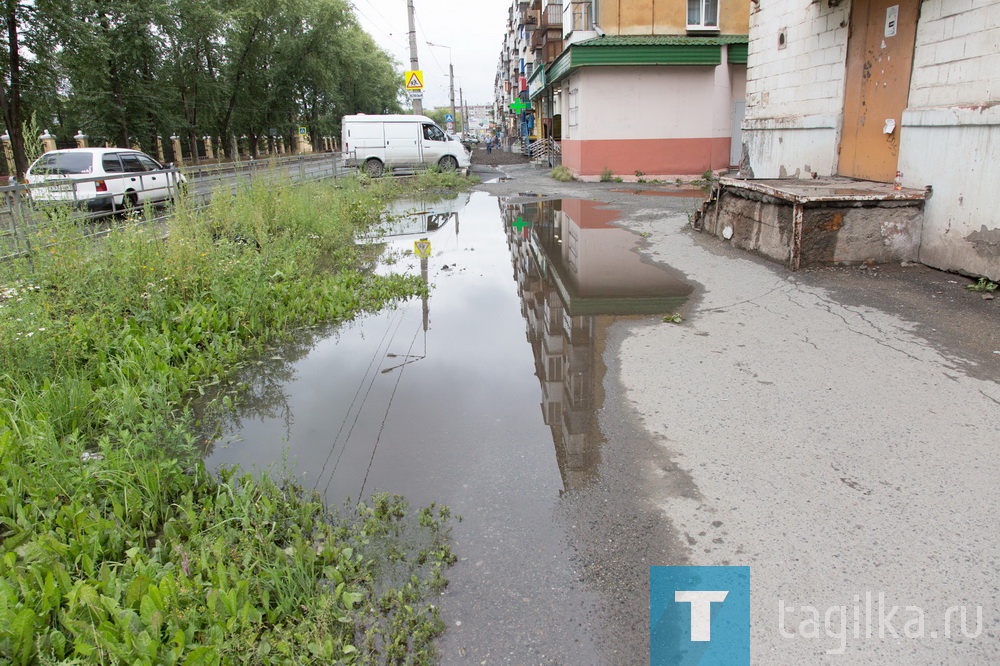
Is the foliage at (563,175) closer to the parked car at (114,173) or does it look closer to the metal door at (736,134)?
the metal door at (736,134)

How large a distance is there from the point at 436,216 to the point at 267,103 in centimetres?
3729

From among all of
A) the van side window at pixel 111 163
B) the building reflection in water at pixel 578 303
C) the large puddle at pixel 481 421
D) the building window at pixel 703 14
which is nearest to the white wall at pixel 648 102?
the building window at pixel 703 14

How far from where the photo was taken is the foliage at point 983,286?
6.88 metres

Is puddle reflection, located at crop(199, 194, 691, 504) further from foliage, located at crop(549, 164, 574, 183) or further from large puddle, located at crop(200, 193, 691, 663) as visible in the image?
foliage, located at crop(549, 164, 574, 183)

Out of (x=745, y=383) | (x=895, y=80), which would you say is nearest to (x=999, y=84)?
(x=895, y=80)

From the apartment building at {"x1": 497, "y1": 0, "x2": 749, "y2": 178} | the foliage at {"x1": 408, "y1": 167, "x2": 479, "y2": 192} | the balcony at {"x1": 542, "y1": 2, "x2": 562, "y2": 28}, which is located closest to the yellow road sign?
the foliage at {"x1": 408, "y1": 167, "x2": 479, "y2": 192}

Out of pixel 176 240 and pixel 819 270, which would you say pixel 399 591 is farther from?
pixel 819 270

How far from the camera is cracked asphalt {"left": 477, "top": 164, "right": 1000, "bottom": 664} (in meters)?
2.73

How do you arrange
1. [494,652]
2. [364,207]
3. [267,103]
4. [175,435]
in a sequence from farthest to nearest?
[267,103]
[364,207]
[175,435]
[494,652]

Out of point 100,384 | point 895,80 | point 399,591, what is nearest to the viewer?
point 399,591

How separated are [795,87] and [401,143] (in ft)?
55.1

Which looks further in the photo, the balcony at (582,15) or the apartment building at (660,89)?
the balcony at (582,15)

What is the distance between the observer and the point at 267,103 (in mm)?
47750

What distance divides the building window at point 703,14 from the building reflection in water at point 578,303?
39.2 feet
